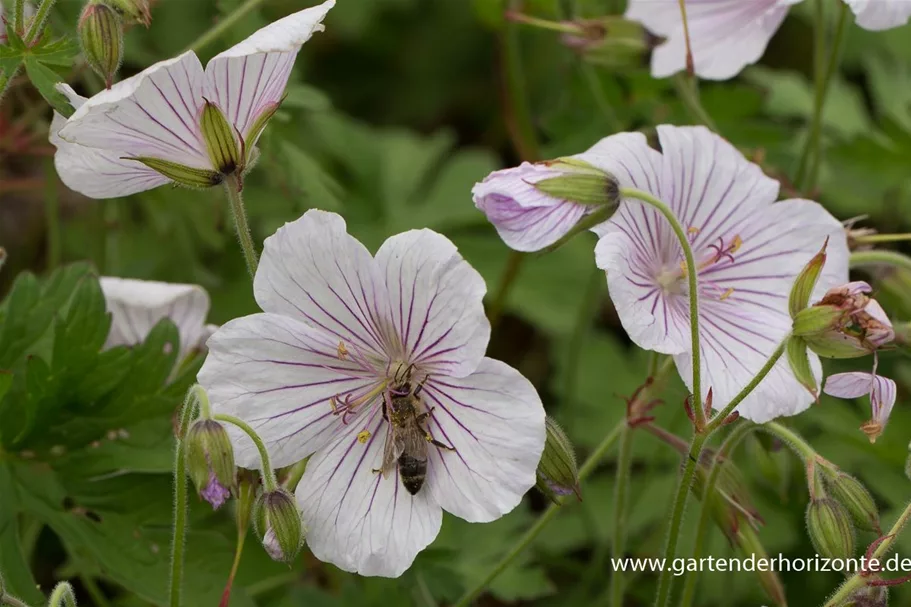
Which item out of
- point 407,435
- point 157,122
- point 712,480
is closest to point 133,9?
point 157,122

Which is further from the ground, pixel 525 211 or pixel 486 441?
pixel 525 211

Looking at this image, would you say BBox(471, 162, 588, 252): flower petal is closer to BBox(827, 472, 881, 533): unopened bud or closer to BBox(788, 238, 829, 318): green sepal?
BBox(788, 238, 829, 318): green sepal

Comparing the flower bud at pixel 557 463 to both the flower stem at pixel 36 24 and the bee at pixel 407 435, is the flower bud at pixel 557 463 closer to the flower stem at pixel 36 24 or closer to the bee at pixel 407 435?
the bee at pixel 407 435

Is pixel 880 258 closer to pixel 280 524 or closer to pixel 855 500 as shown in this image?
pixel 855 500

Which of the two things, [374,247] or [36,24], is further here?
[374,247]

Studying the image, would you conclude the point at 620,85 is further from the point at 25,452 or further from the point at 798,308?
the point at 25,452

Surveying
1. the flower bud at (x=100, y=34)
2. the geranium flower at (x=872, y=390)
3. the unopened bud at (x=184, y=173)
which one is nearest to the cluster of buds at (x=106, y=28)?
the flower bud at (x=100, y=34)

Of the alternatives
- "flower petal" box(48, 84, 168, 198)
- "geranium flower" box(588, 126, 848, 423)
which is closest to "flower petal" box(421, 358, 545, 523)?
"geranium flower" box(588, 126, 848, 423)
